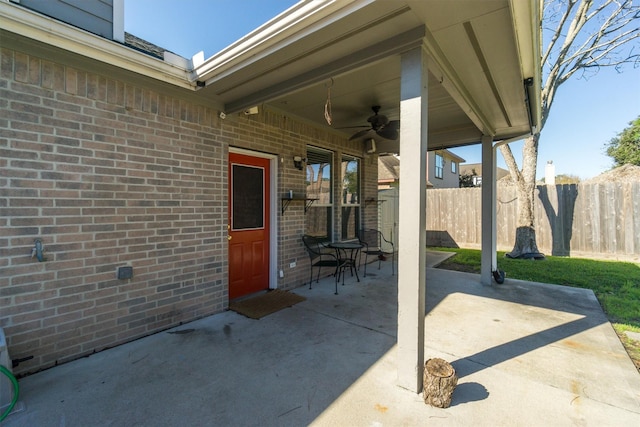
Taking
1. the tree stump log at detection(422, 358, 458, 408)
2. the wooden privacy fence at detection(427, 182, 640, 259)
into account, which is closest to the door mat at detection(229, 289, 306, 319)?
the tree stump log at detection(422, 358, 458, 408)

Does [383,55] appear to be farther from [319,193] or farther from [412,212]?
[319,193]

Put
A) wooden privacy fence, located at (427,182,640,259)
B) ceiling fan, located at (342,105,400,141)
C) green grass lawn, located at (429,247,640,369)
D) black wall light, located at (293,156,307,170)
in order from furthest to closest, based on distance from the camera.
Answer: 1. wooden privacy fence, located at (427,182,640,259)
2. black wall light, located at (293,156,307,170)
3. ceiling fan, located at (342,105,400,141)
4. green grass lawn, located at (429,247,640,369)

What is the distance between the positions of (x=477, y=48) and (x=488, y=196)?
3357mm

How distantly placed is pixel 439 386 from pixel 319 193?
13.0 feet

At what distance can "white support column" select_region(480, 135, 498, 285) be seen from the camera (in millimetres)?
5070

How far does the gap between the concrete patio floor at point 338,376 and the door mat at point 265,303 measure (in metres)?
0.16

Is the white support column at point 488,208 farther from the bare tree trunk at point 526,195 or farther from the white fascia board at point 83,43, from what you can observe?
the white fascia board at point 83,43

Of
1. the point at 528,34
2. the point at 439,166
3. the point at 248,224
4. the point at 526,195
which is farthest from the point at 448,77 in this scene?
the point at 439,166

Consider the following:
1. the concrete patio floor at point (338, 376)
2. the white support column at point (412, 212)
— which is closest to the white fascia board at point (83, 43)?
the white support column at point (412, 212)

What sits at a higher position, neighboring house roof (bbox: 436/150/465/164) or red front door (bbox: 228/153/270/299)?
neighboring house roof (bbox: 436/150/465/164)

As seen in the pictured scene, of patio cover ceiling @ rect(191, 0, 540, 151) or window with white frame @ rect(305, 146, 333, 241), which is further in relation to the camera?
window with white frame @ rect(305, 146, 333, 241)

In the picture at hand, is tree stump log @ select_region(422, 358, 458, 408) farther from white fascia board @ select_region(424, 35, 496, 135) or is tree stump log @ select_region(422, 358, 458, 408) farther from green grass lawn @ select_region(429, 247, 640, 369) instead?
white fascia board @ select_region(424, 35, 496, 135)

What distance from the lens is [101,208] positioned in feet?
9.09

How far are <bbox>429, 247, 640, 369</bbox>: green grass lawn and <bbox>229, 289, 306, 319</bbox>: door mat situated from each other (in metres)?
3.69
